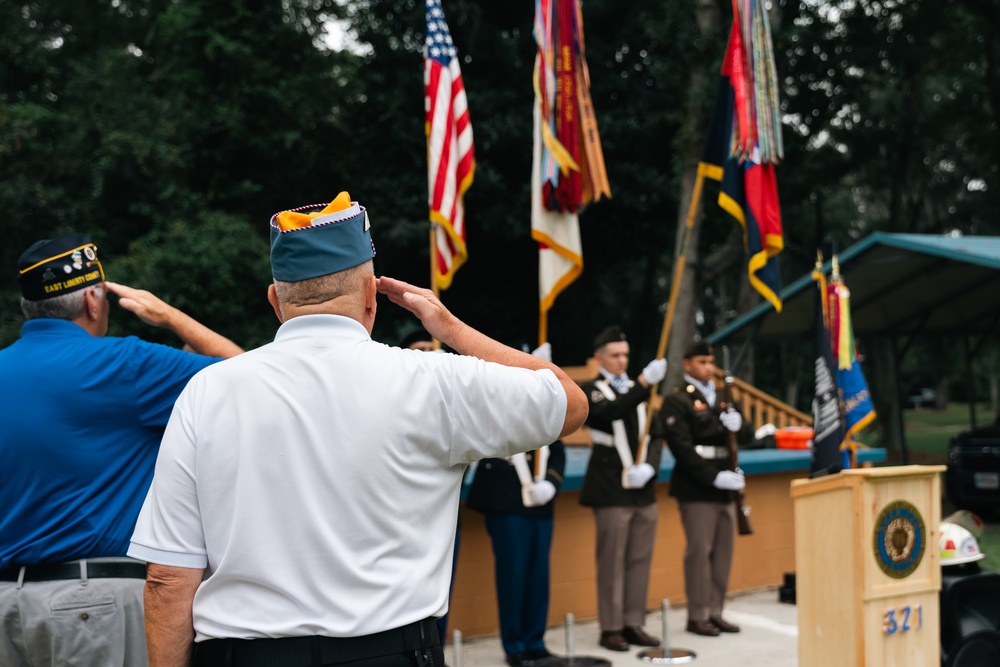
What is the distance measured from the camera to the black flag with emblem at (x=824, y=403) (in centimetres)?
668

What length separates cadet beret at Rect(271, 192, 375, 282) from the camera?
216 cm

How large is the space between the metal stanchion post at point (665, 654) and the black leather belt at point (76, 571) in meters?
4.57

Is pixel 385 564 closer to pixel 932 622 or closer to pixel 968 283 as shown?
pixel 932 622

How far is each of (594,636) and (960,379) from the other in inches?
2087

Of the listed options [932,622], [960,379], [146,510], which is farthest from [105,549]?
[960,379]

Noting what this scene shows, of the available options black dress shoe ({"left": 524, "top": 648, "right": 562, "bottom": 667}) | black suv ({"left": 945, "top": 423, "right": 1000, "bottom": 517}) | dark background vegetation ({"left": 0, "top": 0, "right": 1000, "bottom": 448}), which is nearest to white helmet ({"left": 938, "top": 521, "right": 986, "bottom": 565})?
black dress shoe ({"left": 524, "top": 648, "right": 562, "bottom": 667})

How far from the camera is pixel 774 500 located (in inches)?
388

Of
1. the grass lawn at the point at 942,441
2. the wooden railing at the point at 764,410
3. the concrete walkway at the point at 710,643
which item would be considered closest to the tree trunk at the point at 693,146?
the wooden railing at the point at 764,410

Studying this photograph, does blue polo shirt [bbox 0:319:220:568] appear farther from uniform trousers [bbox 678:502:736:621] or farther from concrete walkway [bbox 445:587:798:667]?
uniform trousers [bbox 678:502:736:621]

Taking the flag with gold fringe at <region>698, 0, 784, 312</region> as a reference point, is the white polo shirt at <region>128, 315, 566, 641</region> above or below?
below

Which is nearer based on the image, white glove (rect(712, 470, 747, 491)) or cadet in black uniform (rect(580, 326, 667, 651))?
cadet in black uniform (rect(580, 326, 667, 651))

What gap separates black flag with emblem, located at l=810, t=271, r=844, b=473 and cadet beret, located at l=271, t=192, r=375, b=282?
16.7ft

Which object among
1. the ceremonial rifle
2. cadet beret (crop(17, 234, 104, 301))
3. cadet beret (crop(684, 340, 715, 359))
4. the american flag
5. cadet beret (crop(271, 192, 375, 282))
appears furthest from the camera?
cadet beret (crop(684, 340, 715, 359))

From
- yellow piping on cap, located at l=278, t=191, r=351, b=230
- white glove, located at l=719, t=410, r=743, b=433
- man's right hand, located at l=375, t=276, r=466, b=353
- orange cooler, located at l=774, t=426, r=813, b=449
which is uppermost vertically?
yellow piping on cap, located at l=278, t=191, r=351, b=230
